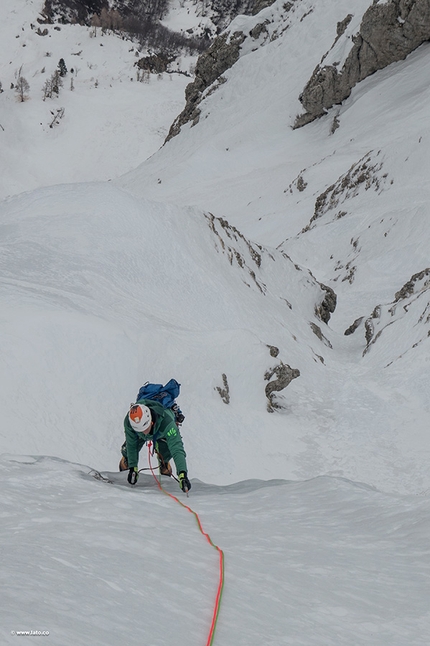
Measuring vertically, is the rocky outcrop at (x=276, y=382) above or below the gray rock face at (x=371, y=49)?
below

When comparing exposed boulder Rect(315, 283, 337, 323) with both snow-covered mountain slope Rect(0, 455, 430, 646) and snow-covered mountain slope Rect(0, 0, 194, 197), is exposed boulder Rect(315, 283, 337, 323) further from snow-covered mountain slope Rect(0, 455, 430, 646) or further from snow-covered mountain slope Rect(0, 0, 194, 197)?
snow-covered mountain slope Rect(0, 0, 194, 197)

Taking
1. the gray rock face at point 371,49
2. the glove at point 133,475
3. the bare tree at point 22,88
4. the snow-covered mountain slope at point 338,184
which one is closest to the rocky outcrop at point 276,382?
the snow-covered mountain slope at point 338,184

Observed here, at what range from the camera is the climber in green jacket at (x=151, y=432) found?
6520 millimetres

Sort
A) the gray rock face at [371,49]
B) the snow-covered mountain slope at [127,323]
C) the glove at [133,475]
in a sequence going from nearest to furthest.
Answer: the glove at [133,475]
the snow-covered mountain slope at [127,323]
the gray rock face at [371,49]

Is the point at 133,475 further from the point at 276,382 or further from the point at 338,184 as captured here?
the point at 338,184

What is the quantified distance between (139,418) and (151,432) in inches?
25.5

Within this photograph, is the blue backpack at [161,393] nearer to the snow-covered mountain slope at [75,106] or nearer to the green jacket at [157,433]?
the green jacket at [157,433]

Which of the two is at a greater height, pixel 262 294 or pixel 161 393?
pixel 262 294

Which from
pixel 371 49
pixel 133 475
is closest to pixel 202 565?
pixel 133 475

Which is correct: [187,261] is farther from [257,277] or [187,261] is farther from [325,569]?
[325,569]

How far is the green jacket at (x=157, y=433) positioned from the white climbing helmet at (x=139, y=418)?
0.36 metres

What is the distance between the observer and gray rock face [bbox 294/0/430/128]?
46219 mm

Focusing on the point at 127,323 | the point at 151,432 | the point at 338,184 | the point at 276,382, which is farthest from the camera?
the point at 338,184

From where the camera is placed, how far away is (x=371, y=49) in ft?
162
